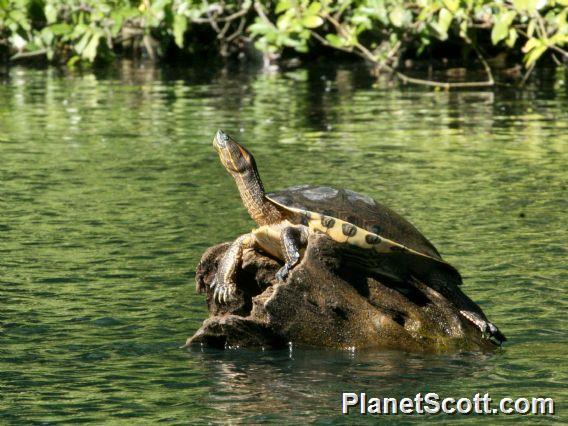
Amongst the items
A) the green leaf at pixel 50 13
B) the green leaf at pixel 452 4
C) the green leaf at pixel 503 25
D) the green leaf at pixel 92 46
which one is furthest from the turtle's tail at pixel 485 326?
the green leaf at pixel 50 13

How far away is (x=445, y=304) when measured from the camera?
7.88m

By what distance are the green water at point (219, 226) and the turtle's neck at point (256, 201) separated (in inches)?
35.1

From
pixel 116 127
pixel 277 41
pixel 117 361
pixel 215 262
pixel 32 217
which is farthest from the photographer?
pixel 277 41

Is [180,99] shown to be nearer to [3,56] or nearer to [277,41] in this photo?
[277,41]

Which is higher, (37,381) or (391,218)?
(391,218)

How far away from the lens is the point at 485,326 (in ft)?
25.9

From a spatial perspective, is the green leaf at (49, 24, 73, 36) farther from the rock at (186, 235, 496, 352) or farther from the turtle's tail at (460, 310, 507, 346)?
the turtle's tail at (460, 310, 507, 346)

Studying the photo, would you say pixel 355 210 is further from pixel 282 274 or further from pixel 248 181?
pixel 248 181

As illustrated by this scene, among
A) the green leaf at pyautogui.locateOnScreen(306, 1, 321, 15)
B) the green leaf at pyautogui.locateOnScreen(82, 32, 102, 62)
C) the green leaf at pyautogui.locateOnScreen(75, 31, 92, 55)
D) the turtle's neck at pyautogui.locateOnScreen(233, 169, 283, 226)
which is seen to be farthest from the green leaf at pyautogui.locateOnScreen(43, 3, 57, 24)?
the turtle's neck at pyautogui.locateOnScreen(233, 169, 283, 226)

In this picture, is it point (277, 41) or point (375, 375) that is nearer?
point (375, 375)

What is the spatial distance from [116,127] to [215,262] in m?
11.1

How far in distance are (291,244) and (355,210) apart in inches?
18.8

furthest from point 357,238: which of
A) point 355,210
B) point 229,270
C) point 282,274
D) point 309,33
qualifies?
point 309,33

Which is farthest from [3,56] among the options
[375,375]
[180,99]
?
[375,375]
